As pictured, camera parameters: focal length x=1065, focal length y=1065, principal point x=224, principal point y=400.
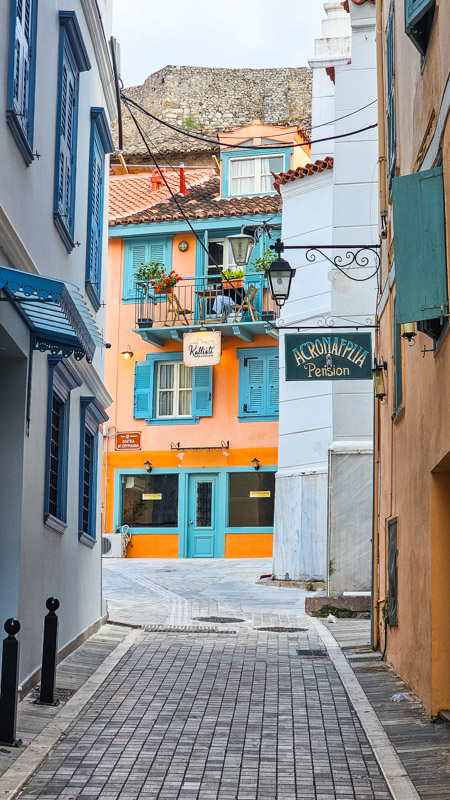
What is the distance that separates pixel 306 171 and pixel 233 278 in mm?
7038

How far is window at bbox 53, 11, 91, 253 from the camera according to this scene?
10.3 meters

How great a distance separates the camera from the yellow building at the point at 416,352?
7.06 metres

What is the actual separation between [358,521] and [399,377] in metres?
6.50

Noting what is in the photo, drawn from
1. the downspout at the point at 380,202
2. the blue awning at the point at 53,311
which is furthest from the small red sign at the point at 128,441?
the blue awning at the point at 53,311

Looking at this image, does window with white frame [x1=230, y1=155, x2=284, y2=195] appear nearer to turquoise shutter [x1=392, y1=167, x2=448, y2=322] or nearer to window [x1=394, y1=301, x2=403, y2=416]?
window [x1=394, y1=301, x2=403, y2=416]

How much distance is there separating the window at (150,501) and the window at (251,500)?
5.52 feet

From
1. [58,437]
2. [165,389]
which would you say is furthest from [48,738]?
[165,389]

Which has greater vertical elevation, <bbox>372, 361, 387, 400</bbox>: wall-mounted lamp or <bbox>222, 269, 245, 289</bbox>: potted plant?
<bbox>222, 269, 245, 289</bbox>: potted plant

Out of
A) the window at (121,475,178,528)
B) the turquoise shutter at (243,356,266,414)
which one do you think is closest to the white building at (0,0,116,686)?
the turquoise shutter at (243,356,266,414)

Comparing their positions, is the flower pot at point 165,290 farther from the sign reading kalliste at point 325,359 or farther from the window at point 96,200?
the sign reading kalliste at point 325,359

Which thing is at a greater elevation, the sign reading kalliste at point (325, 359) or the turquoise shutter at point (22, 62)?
the turquoise shutter at point (22, 62)

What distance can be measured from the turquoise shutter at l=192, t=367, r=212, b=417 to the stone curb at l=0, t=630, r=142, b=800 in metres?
18.0

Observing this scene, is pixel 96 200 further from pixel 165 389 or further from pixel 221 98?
pixel 221 98

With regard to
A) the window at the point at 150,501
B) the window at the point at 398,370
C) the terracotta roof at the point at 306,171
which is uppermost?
the terracotta roof at the point at 306,171
